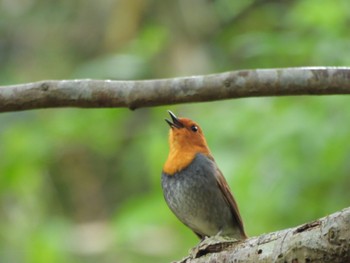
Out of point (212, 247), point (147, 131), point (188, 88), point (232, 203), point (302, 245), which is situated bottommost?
point (302, 245)

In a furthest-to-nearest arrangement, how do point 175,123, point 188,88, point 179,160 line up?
point 175,123 → point 179,160 → point 188,88

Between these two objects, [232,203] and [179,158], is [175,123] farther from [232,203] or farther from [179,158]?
[232,203]

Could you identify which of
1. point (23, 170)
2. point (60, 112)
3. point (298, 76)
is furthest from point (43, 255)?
point (298, 76)

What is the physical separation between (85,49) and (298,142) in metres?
4.62

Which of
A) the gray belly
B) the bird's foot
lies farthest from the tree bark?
the gray belly

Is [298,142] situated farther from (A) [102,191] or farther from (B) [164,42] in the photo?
(A) [102,191]

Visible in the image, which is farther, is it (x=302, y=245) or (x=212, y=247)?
(x=212, y=247)

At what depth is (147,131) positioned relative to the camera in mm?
7477

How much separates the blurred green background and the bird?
24cm

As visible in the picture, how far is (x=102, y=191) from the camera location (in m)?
9.15

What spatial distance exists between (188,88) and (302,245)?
1.10 metres

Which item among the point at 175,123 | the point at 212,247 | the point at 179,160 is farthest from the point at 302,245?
the point at 175,123

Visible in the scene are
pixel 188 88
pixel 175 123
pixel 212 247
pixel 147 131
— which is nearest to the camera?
pixel 212 247

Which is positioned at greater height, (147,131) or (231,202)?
(147,131)
